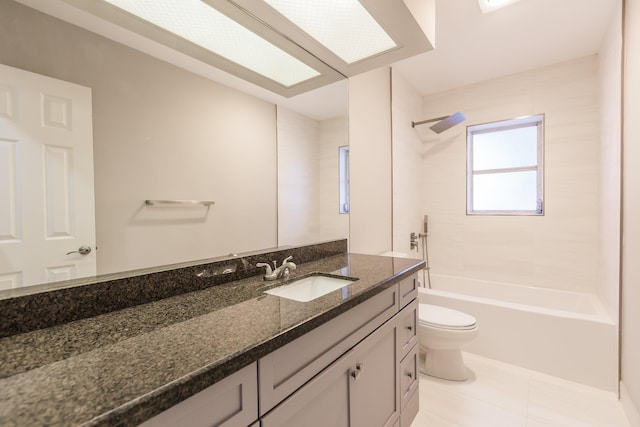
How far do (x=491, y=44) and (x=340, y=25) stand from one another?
65.2 inches

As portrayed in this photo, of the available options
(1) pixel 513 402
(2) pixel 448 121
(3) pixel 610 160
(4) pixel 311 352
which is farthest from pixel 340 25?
(1) pixel 513 402

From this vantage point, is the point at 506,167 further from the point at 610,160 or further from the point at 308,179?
the point at 308,179

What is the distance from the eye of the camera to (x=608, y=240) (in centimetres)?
200

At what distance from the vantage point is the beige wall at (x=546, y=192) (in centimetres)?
243

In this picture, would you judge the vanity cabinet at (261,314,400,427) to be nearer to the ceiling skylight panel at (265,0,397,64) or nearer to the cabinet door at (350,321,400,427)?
the cabinet door at (350,321,400,427)

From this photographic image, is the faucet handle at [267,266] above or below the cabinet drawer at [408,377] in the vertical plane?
above

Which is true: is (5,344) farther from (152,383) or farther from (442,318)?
(442,318)

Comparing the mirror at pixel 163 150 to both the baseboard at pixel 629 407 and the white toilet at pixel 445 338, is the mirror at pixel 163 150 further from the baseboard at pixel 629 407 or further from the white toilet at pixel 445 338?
the baseboard at pixel 629 407

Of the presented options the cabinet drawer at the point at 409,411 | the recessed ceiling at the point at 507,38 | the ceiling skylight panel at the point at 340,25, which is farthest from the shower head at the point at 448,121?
the cabinet drawer at the point at 409,411

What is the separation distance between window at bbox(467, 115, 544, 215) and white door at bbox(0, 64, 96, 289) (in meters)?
3.20

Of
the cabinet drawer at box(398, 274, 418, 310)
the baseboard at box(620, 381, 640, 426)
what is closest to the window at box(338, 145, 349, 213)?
the cabinet drawer at box(398, 274, 418, 310)

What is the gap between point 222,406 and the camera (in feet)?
1.91

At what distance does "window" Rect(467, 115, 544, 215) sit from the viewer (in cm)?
273

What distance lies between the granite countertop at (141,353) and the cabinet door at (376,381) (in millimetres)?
271
